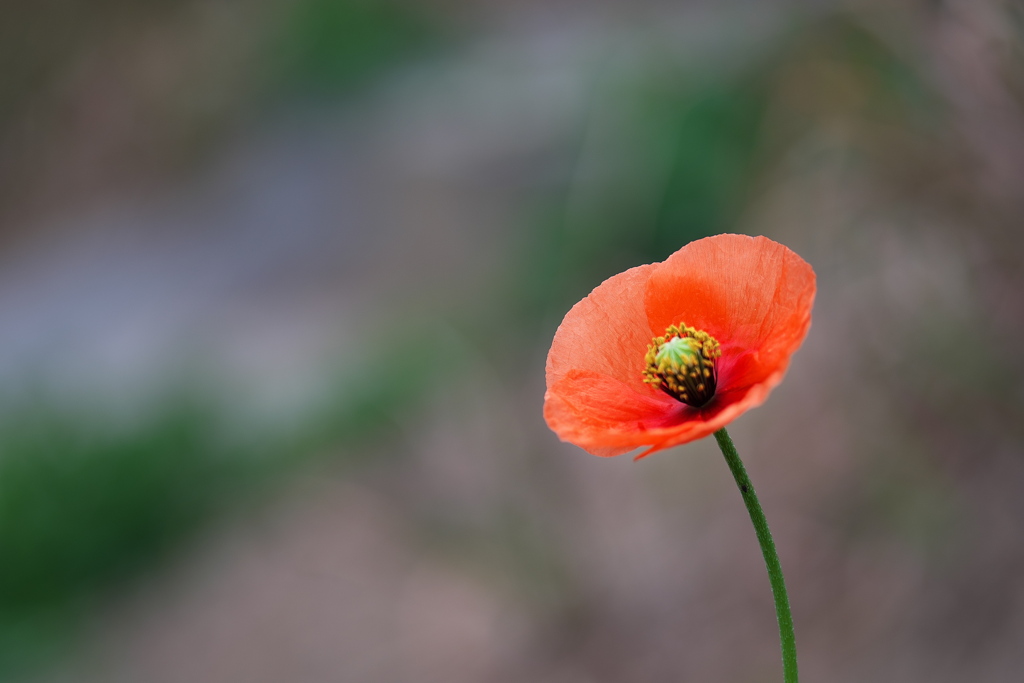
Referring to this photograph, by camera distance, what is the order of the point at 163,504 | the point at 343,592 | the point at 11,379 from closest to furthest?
the point at 343,592 < the point at 163,504 < the point at 11,379

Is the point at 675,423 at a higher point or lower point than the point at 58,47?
lower

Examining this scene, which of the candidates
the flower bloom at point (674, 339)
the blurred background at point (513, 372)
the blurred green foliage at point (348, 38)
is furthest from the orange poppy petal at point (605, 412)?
the blurred green foliage at point (348, 38)

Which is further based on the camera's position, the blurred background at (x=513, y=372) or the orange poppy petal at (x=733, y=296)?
the blurred background at (x=513, y=372)

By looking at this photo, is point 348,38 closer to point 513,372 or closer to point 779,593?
point 513,372

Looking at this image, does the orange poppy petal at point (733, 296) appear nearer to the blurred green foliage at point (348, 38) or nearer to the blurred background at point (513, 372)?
the blurred background at point (513, 372)

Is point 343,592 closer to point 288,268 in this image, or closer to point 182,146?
point 288,268

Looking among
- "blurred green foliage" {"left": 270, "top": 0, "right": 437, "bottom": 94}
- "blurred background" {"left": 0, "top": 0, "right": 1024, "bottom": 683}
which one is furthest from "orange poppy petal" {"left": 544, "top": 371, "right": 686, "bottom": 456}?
"blurred green foliage" {"left": 270, "top": 0, "right": 437, "bottom": 94}

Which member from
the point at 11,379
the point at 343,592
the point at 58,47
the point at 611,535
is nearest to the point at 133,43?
the point at 58,47

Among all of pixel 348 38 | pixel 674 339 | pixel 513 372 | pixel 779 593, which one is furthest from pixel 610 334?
pixel 348 38
